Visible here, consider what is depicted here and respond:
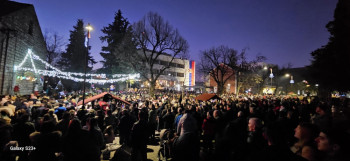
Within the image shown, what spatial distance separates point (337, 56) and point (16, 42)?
29027 millimetres

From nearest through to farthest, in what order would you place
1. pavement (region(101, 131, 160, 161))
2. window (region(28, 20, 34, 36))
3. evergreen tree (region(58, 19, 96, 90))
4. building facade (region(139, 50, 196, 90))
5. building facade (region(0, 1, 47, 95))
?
1. pavement (region(101, 131, 160, 161))
2. building facade (region(0, 1, 47, 95))
3. window (region(28, 20, 34, 36))
4. evergreen tree (region(58, 19, 96, 90))
5. building facade (region(139, 50, 196, 90))

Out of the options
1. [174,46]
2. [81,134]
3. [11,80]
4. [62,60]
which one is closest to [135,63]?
[174,46]

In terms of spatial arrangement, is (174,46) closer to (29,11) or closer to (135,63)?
(135,63)

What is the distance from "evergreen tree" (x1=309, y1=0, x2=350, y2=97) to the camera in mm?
14041

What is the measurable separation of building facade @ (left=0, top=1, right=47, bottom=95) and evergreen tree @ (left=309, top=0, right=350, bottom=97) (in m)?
28.0

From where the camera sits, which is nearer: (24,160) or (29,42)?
(24,160)

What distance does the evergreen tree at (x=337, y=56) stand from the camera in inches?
553

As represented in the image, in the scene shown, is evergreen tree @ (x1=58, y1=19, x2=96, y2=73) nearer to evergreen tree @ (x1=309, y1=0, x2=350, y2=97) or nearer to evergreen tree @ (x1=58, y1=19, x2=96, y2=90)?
evergreen tree @ (x1=58, y1=19, x2=96, y2=90)

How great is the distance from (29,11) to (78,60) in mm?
21829

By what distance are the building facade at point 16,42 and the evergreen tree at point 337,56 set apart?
2798 centimetres

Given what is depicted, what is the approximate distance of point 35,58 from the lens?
22.2 m

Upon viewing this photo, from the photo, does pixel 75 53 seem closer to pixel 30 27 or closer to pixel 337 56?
pixel 30 27

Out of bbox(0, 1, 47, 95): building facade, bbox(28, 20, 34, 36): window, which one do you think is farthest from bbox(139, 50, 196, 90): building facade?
bbox(28, 20, 34, 36): window

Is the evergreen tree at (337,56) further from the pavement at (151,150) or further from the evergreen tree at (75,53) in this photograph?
the evergreen tree at (75,53)
